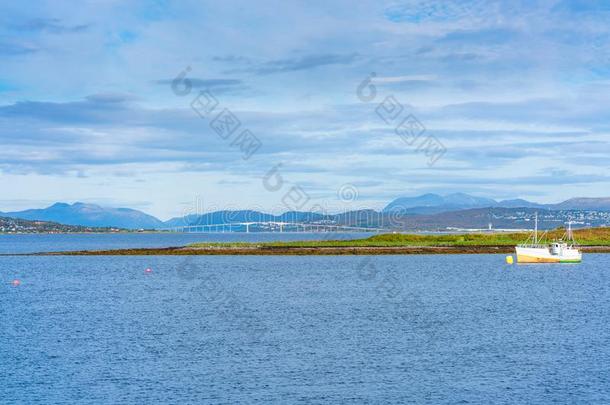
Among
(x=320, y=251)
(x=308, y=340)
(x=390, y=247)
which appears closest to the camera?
(x=308, y=340)

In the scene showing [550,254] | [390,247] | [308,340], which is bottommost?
[308,340]

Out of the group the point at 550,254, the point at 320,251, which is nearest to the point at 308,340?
the point at 550,254

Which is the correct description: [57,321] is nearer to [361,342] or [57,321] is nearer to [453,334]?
[361,342]

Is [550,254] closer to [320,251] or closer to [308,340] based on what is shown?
[320,251]

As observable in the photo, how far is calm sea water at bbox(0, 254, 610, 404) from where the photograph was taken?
Result: 32844 mm

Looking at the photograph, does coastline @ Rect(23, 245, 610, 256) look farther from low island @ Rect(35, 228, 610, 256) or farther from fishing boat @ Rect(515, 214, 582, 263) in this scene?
fishing boat @ Rect(515, 214, 582, 263)

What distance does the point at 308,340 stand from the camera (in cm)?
4466

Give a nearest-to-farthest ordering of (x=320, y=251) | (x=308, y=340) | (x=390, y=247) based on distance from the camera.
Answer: (x=308, y=340), (x=320, y=251), (x=390, y=247)

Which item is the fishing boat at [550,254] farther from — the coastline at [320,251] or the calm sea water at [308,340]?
the calm sea water at [308,340]

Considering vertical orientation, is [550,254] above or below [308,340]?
above

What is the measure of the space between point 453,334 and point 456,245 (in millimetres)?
102991

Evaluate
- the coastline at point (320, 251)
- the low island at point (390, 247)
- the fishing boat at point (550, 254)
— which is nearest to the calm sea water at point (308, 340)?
the fishing boat at point (550, 254)

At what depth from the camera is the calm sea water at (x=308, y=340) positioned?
32.8m

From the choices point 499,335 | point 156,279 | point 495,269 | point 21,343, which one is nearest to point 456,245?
point 495,269
